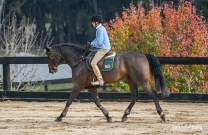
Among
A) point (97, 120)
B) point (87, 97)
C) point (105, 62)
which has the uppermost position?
point (105, 62)

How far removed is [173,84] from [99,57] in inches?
250

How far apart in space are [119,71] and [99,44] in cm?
78

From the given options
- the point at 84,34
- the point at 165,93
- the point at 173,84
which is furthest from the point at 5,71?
the point at 84,34

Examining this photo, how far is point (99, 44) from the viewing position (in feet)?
47.3

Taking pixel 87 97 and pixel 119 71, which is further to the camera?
pixel 87 97

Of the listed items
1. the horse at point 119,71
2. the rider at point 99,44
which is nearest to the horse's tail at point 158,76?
the horse at point 119,71

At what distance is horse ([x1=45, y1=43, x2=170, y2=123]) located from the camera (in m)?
14.6

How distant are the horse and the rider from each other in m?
0.22

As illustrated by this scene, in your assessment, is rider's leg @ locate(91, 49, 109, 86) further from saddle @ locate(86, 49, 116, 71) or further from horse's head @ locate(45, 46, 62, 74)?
horse's head @ locate(45, 46, 62, 74)

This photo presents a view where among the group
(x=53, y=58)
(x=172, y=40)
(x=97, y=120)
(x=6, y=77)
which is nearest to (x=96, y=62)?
(x=53, y=58)

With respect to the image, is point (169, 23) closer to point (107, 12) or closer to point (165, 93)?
point (165, 93)

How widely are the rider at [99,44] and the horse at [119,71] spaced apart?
0.22 metres

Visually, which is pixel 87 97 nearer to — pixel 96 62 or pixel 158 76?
pixel 96 62

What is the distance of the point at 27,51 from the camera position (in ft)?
80.4
